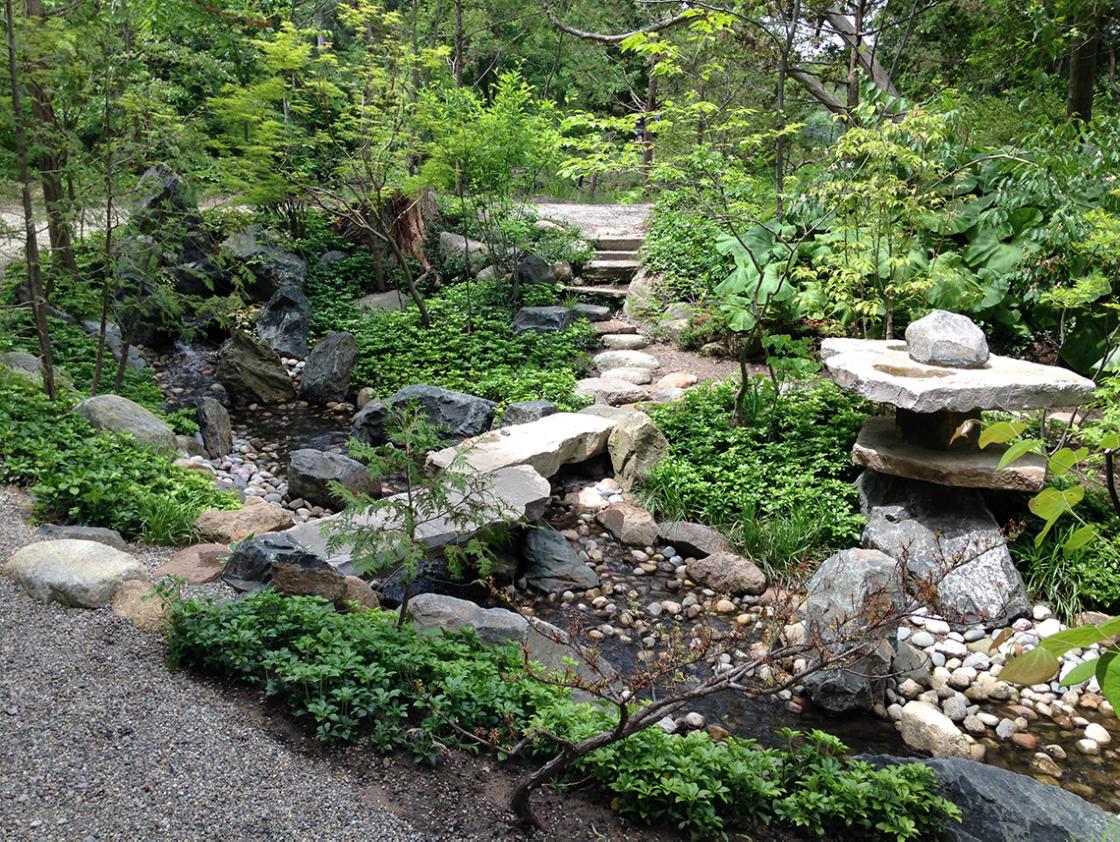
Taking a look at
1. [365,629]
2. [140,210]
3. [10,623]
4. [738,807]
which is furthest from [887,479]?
[140,210]

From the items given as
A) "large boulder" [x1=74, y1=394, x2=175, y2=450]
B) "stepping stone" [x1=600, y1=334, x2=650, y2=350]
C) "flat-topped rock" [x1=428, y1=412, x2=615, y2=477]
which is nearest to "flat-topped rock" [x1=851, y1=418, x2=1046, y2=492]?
"flat-topped rock" [x1=428, y1=412, x2=615, y2=477]

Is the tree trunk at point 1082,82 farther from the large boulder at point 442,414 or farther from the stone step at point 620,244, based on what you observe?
the large boulder at point 442,414

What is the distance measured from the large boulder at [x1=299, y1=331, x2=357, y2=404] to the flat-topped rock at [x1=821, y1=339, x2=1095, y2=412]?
17.5 ft

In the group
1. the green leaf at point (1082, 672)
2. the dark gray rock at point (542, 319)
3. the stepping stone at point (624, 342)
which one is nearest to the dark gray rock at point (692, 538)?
the stepping stone at point (624, 342)

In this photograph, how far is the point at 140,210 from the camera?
22.8 ft

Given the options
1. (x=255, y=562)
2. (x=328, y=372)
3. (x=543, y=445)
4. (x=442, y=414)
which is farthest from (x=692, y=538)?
(x=328, y=372)

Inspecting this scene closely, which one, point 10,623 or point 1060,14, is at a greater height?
point 1060,14

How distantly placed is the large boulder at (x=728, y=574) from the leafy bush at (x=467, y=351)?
9.15ft

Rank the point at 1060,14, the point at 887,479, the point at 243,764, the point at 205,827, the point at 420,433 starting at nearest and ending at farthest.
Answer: the point at 205,827 < the point at 243,764 < the point at 420,433 < the point at 887,479 < the point at 1060,14

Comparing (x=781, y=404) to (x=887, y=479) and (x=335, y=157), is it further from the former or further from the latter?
(x=335, y=157)

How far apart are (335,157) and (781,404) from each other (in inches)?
263

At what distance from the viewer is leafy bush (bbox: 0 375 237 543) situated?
4.99m

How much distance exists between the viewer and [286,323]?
32.6ft

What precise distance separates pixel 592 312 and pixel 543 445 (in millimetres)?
4257
